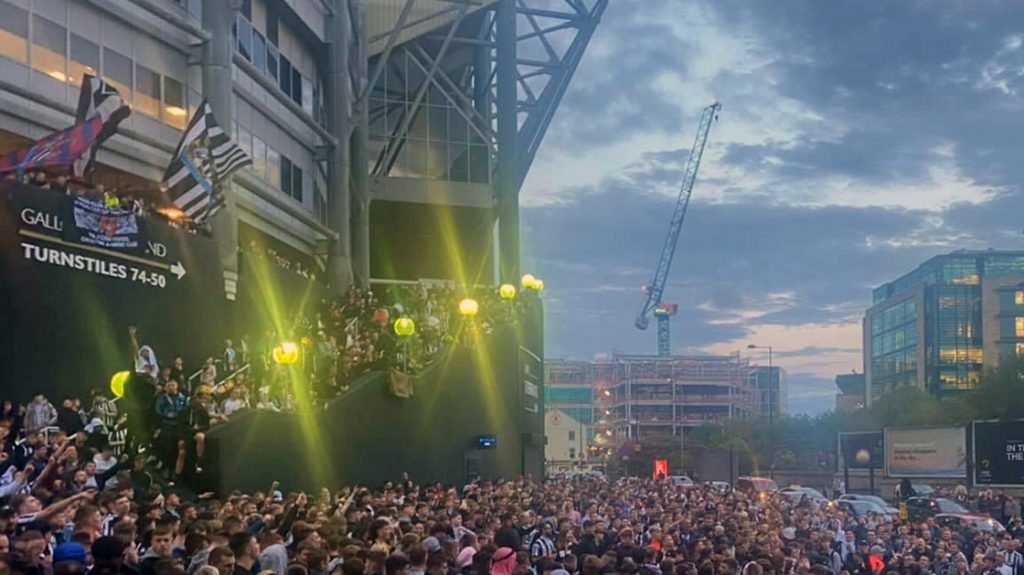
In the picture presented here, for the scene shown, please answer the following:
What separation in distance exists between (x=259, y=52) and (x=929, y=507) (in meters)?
23.7

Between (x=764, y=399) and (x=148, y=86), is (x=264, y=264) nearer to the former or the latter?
(x=148, y=86)

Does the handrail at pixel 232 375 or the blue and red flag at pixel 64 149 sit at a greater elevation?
the blue and red flag at pixel 64 149

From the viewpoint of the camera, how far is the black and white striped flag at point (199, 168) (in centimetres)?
2283

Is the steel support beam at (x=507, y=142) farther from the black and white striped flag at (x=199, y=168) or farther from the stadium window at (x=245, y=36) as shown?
the black and white striped flag at (x=199, y=168)

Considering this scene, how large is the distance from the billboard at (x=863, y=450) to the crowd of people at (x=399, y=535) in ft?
59.8

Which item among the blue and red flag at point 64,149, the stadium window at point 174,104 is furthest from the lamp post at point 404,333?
the blue and red flag at point 64,149

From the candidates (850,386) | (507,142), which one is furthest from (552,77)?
(850,386)

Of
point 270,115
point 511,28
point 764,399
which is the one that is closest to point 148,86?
point 270,115

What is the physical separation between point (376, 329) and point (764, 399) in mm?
163609

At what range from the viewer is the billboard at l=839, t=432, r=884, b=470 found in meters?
42.2

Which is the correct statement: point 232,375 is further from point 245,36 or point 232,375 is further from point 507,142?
point 507,142

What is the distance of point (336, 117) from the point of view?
40.9 metres

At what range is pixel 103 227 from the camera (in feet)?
A: 61.9

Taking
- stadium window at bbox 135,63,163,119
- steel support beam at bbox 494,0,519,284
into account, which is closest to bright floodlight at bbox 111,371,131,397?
stadium window at bbox 135,63,163,119
